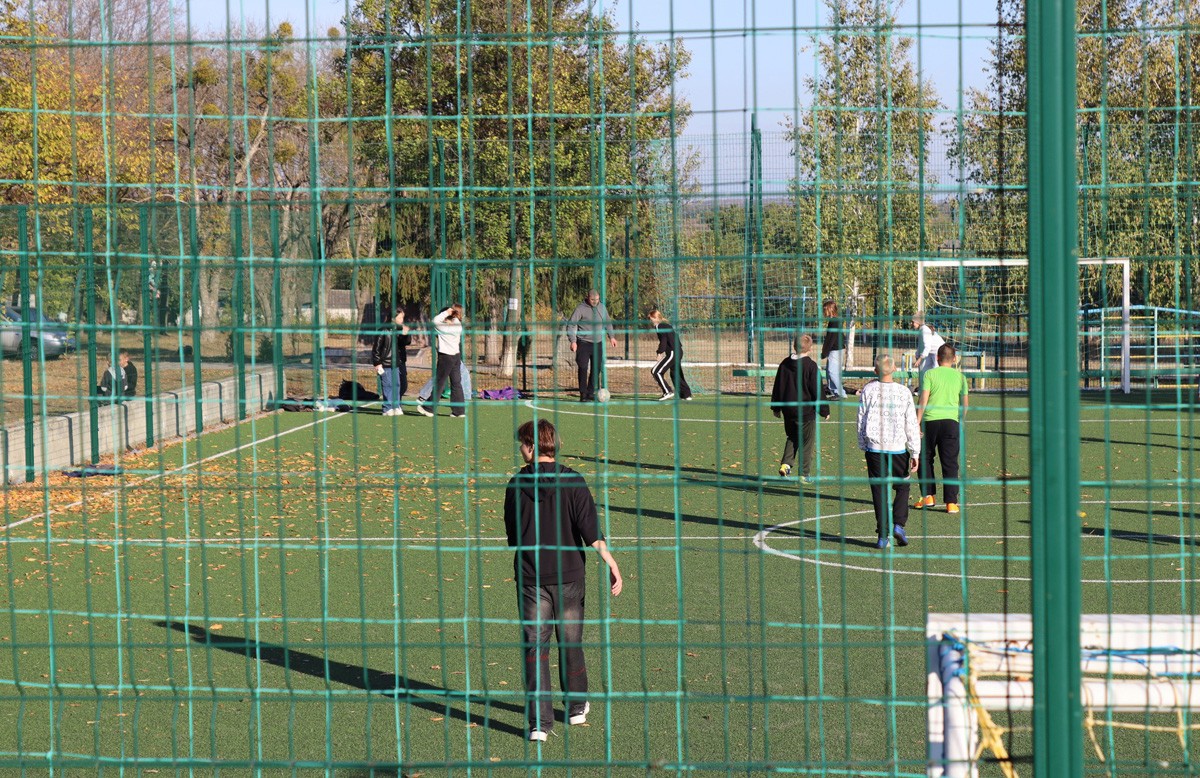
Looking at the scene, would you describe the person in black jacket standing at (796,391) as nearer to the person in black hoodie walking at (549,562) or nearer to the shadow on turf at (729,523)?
the shadow on turf at (729,523)

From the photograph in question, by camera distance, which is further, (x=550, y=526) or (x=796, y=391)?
(x=796, y=391)

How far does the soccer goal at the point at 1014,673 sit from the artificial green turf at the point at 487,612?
191 millimetres

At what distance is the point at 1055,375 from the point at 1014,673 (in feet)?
3.61

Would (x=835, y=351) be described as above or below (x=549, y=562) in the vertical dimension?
above

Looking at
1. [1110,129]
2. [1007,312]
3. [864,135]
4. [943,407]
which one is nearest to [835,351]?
[943,407]

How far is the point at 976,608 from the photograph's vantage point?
10.2 metres

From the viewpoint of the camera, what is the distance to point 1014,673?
3.94 metres

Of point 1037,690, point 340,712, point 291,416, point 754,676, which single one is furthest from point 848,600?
point 291,416

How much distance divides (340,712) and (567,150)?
11.7 feet

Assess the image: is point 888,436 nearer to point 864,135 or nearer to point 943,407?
point 943,407

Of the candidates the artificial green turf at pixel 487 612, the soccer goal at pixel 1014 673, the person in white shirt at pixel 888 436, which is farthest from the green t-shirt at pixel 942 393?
the soccer goal at pixel 1014 673

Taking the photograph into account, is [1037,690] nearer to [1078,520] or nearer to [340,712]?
[1078,520]

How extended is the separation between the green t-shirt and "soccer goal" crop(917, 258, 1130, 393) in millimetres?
398

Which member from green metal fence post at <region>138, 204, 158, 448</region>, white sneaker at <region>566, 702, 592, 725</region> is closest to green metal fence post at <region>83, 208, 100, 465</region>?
green metal fence post at <region>138, 204, 158, 448</region>
